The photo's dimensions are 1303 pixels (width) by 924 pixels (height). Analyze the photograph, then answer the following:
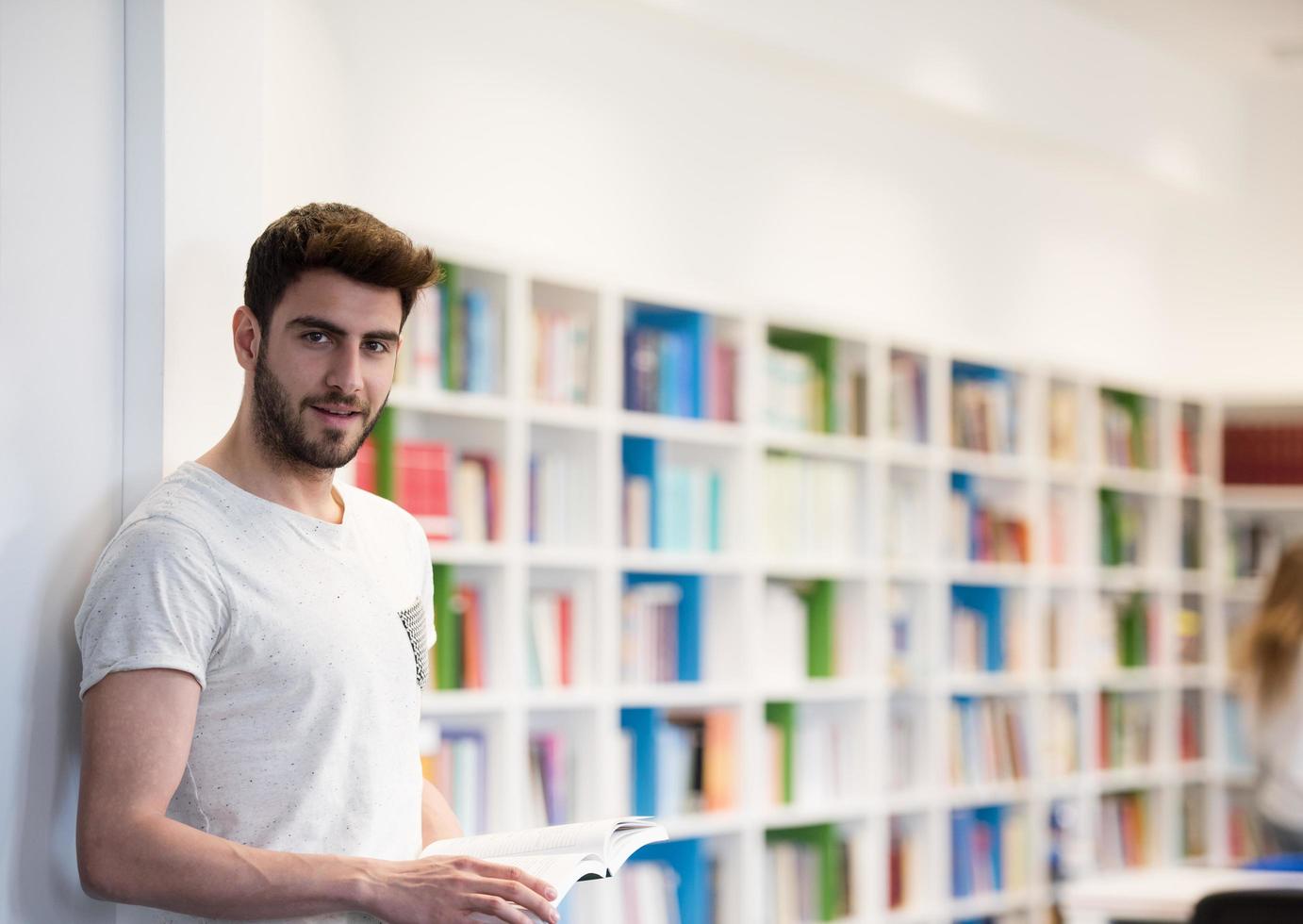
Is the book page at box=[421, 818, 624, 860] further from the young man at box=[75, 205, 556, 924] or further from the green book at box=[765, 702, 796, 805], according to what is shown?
the green book at box=[765, 702, 796, 805]

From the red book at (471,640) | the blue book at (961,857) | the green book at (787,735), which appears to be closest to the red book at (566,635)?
the red book at (471,640)

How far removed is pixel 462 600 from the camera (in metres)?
4.18

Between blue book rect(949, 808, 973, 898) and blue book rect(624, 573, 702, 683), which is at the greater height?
blue book rect(624, 573, 702, 683)

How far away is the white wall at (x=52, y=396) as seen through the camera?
207 cm

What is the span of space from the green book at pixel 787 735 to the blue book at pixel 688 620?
46 centimetres

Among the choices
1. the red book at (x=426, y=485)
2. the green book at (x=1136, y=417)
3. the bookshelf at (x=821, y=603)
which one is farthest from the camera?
the green book at (x=1136, y=417)

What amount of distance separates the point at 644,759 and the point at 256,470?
107 inches

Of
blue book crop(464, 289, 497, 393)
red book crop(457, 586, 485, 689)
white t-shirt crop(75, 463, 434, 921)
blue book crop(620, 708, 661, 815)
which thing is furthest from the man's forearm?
blue book crop(620, 708, 661, 815)

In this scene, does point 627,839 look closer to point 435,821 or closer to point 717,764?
point 435,821

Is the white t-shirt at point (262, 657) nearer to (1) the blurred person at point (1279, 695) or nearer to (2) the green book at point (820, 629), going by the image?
(2) the green book at point (820, 629)

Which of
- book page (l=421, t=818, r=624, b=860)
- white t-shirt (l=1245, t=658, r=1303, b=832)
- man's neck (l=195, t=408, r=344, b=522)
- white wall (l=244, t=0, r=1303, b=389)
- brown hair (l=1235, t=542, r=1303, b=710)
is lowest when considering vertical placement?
white t-shirt (l=1245, t=658, r=1303, b=832)

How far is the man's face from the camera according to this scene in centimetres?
202

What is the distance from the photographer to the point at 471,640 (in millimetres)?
4152

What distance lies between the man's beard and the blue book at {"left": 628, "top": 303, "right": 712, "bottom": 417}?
2701 millimetres
